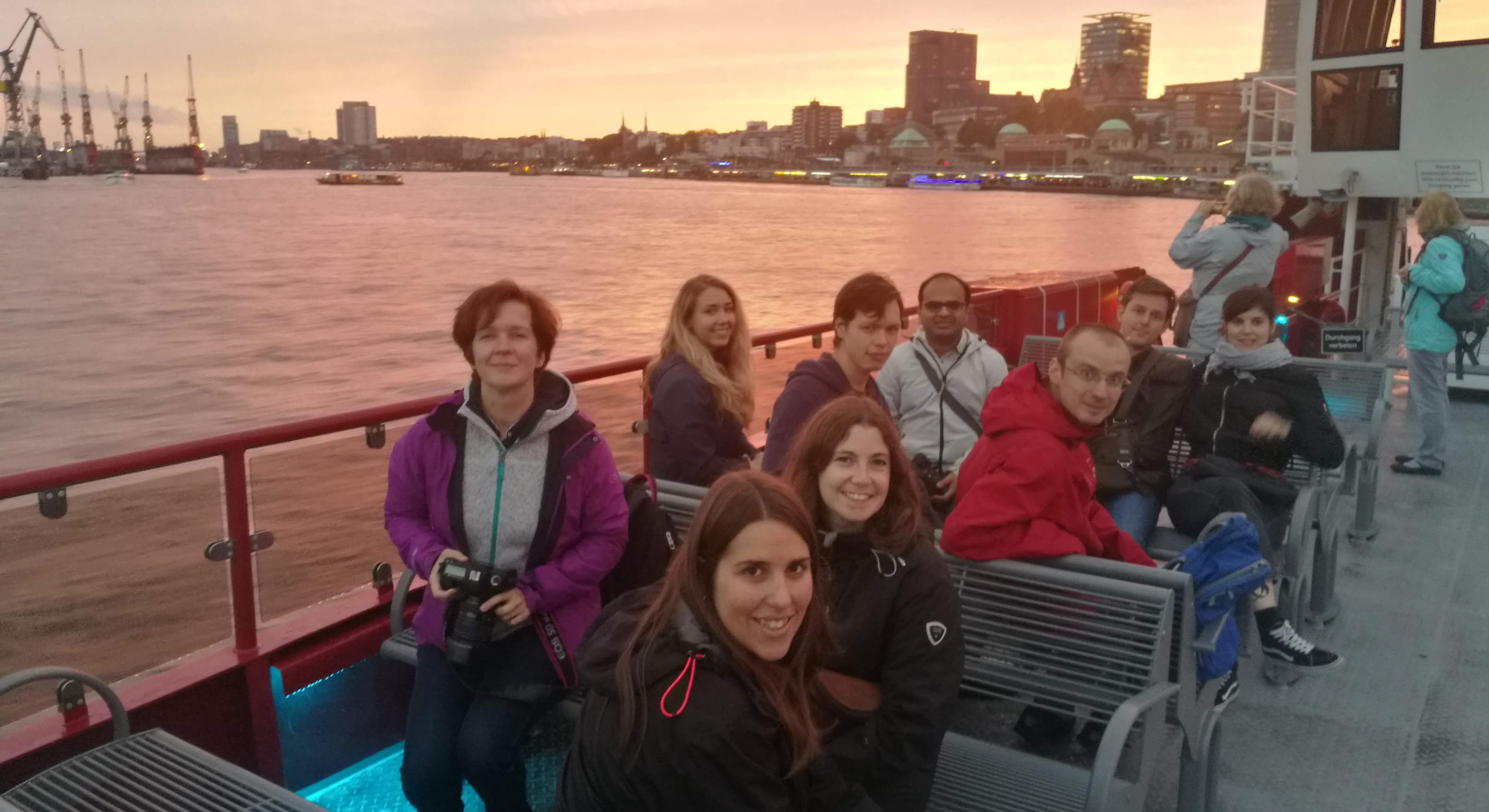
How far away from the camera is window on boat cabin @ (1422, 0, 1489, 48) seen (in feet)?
44.6

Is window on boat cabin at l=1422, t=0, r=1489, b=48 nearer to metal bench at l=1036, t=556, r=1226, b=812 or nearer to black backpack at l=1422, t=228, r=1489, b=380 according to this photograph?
black backpack at l=1422, t=228, r=1489, b=380

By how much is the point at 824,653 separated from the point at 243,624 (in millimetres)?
2178

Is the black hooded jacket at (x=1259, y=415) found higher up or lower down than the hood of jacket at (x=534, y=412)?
lower down

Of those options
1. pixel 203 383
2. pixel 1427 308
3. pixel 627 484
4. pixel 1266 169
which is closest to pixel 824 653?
pixel 627 484

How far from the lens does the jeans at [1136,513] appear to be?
4578mm

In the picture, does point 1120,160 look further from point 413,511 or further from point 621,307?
point 413,511

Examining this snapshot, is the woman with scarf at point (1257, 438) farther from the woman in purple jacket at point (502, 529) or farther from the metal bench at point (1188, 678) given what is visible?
the woman in purple jacket at point (502, 529)

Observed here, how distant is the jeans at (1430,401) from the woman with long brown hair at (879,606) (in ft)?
21.1

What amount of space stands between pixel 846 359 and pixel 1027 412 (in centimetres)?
116

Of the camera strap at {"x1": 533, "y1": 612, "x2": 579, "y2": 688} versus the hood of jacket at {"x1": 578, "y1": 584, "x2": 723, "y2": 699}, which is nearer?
the hood of jacket at {"x1": 578, "y1": 584, "x2": 723, "y2": 699}

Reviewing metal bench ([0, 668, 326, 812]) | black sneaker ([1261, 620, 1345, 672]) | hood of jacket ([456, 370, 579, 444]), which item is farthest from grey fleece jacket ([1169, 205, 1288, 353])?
metal bench ([0, 668, 326, 812])

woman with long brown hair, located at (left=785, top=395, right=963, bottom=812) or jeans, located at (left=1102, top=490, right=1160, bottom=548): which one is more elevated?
woman with long brown hair, located at (left=785, top=395, right=963, bottom=812)

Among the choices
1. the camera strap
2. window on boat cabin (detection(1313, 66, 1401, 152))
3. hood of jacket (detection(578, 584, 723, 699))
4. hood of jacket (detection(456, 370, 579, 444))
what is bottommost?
the camera strap

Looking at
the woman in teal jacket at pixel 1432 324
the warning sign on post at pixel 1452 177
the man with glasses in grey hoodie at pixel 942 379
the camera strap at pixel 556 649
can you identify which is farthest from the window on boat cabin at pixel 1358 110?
the camera strap at pixel 556 649
